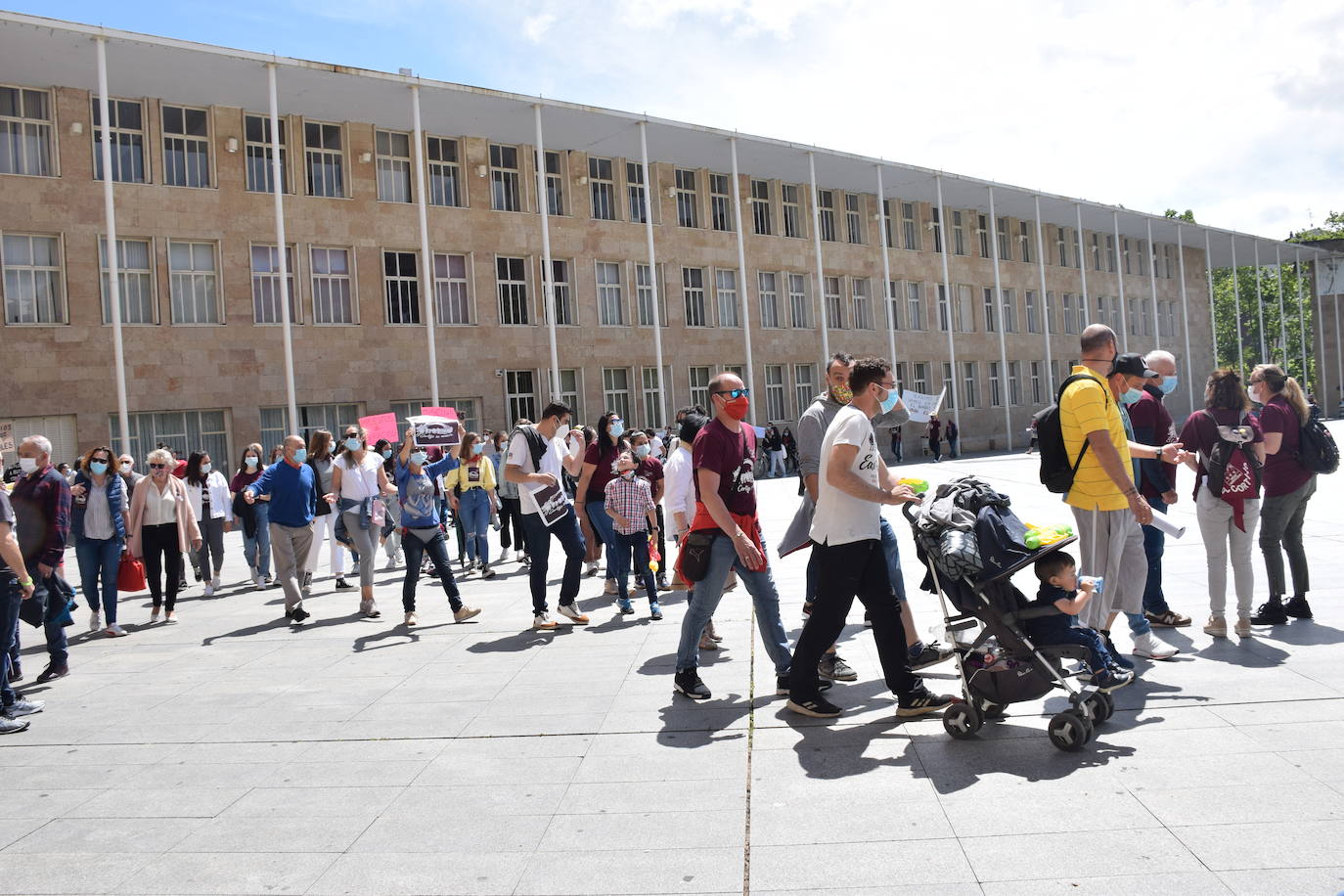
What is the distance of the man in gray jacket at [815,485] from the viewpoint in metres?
Result: 6.62

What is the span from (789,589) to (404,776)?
5.74m

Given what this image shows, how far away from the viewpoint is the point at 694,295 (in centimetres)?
3806

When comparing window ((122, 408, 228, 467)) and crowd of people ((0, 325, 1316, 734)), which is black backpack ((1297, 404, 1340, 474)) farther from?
window ((122, 408, 228, 467))

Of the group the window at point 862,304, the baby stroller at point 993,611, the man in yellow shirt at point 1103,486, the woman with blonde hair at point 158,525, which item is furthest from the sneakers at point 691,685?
the window at point 862,304

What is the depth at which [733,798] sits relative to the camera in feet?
15.1

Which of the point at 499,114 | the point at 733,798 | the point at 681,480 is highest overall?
the point at 499,114

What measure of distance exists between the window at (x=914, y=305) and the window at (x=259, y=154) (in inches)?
1029

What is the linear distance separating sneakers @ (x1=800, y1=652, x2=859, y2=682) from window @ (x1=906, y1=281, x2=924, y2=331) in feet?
132

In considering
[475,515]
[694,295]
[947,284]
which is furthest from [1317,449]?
[947,284]

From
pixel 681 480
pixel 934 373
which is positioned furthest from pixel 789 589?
pixel 934 373

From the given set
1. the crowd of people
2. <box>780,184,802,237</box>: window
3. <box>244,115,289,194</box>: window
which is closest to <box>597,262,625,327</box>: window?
<box>780,184,802,237</box>: window

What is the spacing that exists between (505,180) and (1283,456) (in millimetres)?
28822

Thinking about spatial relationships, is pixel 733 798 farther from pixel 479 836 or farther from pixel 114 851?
pixel 114 851

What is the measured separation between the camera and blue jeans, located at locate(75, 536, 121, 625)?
9828 millimetres
